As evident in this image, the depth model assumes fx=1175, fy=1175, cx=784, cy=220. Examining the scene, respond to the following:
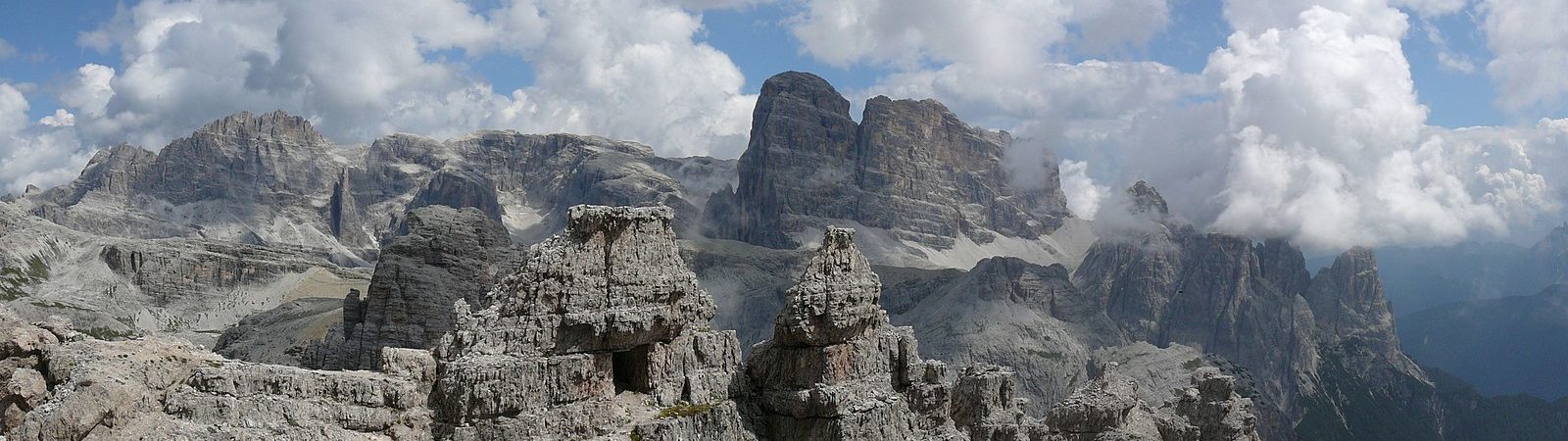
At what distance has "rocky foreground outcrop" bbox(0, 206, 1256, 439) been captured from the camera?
1022 inches

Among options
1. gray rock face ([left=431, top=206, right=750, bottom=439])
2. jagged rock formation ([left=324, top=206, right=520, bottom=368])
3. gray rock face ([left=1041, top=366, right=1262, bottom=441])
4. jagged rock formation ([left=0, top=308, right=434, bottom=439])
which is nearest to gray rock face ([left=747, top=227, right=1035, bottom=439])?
gray rock face ([left=431, top=206, right=750, bottom=439])

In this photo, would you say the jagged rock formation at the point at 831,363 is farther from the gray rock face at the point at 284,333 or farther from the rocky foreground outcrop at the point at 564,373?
the gray rock face at the point at 284,333

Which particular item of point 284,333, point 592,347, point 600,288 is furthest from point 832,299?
point 284,333

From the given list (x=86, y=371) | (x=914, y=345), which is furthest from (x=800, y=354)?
(x=86, y=371)

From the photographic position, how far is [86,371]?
26594 mm

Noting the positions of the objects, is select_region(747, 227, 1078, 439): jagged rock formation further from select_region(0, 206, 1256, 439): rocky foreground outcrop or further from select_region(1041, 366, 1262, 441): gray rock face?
select_region(1041, 366, 1262, 441): gray rock face

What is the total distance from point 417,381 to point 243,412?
4.39 metres

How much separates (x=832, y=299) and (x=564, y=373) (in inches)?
341

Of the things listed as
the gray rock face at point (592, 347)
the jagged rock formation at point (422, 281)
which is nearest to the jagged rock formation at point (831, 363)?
the gray rock face at point (592, 347)

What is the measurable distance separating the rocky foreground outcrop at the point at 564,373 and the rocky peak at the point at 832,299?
0.17 feet

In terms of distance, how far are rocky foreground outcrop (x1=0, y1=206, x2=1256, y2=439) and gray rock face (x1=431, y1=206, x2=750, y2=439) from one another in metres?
0.04

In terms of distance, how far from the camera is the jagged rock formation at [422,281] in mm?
71875

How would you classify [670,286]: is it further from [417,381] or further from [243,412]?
[243,412]

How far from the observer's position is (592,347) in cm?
3055
